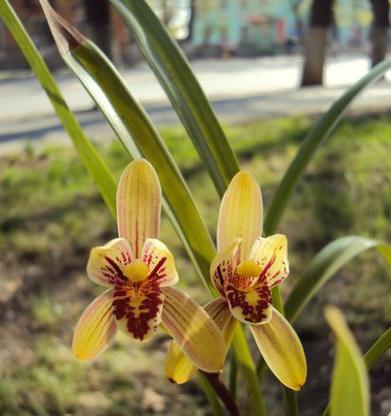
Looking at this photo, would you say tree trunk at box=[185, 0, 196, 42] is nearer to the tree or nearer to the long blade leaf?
the tree

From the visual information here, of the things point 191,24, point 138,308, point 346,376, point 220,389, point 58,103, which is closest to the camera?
point 346,376

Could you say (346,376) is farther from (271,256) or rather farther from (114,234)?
(114,234)

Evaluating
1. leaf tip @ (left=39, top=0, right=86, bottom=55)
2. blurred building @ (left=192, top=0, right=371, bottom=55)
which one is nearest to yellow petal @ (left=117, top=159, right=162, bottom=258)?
leaf tip @ (left=39, top=0, right=86, bottom=55)

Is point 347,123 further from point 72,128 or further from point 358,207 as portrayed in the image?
point 72,128

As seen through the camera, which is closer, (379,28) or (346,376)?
(346,376)

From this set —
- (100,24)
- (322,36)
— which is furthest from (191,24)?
(100,24)

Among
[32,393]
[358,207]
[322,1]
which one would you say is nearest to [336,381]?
[32,393]

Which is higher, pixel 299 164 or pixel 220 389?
pixel 299 164
